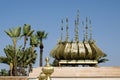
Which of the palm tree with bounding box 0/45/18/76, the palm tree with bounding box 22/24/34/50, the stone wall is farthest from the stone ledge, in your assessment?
the palm tree with bounding box 22/24/34/50

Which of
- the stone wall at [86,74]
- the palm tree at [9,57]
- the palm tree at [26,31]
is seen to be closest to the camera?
the stone wall at [86,74]

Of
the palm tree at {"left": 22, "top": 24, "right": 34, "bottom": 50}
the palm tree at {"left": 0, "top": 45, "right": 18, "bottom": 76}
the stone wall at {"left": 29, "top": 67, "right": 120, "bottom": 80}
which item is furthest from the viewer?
the palm tree at {"left": 22, "top": 24, "right": 34, "bottom": 50}

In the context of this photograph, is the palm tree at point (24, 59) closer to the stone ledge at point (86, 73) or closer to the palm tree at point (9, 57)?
the palm tree at point (9, 57)

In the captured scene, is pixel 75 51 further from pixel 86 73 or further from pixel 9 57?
pixel 9 57

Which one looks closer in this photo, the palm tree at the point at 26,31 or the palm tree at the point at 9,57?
the palm tree at the point at 9,57

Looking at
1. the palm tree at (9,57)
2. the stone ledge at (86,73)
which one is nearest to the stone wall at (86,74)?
the stone ledge at (86,73)

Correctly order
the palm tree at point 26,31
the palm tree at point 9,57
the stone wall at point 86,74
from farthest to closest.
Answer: the palm tree at point 26,31 < the palm tree at point 9,57 < the stone wall at point 86,74

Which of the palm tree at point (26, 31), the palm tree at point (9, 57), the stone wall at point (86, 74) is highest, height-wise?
the palm tree at point (26, 31)

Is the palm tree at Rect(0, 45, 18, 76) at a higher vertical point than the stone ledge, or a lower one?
higher

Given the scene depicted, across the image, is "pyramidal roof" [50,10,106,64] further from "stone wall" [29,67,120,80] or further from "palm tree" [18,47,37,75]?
"palm tree" [18,47,37,75]

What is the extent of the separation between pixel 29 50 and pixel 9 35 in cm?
287

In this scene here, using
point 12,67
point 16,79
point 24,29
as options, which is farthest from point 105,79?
point 24,29

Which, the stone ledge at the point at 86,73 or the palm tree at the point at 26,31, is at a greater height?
the palm tree at the point at 26,31

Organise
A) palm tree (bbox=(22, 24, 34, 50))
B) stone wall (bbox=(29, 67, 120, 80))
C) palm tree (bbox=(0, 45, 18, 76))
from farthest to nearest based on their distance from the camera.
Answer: palm tree (bbox=(22, 24, 34, 50)), palm tree (bbox=(0, 45, 18, 76)), stone wall (bbox=(29, 67, 120, 80))
